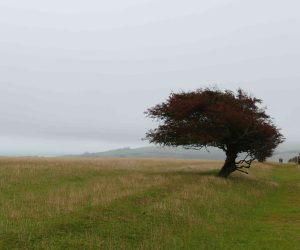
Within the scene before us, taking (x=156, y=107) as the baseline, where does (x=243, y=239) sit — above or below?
below

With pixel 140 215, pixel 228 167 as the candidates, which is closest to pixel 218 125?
pixel 228 167

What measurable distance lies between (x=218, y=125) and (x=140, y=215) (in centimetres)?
1993

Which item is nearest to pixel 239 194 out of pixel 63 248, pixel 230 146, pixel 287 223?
pixel 287 223

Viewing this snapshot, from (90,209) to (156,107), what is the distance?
2413 centimetres

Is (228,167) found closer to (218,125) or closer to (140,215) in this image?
(218,125)

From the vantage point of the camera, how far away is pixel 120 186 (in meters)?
26.5

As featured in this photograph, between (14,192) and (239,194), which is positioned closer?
(14,192)

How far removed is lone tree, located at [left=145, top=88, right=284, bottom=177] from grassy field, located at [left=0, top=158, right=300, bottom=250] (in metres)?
8.08

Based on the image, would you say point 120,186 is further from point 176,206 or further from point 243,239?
point 243,239

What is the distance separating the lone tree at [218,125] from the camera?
121 ft

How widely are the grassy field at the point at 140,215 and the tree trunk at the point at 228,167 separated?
8022mm

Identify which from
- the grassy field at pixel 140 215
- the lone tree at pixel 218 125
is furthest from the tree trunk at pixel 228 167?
the grassy field at pixel 140 215

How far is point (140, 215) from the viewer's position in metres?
18.5

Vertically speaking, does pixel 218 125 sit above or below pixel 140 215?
above
